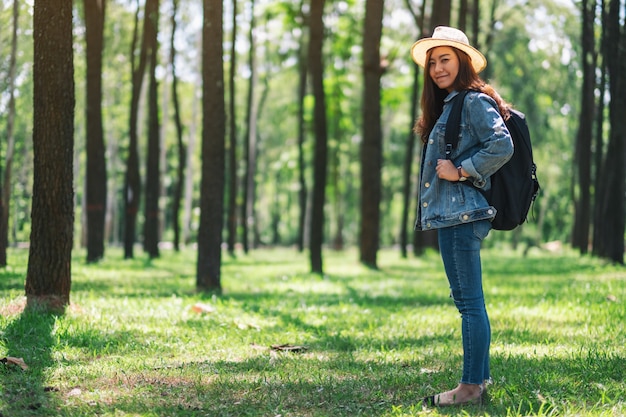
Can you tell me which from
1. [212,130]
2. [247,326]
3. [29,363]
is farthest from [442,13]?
[29,363]

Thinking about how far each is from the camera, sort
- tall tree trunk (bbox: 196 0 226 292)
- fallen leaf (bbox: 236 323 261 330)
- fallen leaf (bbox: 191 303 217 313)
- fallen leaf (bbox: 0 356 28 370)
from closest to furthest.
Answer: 1. fallen leaf (bbox: 0 356 28 370)
2. fallen leaf (bbox: 236 323 261 330)
3. fallen leaf (bbox: 191 303 217 313)
4. tall tree trunk (bbox: 196 0 226 292)

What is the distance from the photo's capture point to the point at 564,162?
44094mm

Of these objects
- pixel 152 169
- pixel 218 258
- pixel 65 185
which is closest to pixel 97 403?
pixel 65 185

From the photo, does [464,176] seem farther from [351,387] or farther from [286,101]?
[286,101]

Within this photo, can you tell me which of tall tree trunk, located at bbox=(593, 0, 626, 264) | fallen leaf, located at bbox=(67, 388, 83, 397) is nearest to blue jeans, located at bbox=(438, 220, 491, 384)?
fallen leaf, located at bbox=(67, 388, 83, 397)

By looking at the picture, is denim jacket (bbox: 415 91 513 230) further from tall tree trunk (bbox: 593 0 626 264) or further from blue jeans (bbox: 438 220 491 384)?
tall tree trunk (bbox: 593 0 626 264)

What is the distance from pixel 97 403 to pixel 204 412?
2.33 feet

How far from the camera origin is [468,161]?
495cm

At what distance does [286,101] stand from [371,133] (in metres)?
30.0

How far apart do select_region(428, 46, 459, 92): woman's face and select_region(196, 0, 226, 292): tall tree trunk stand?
7168mm

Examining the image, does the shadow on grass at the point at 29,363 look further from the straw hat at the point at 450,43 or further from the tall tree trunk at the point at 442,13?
the tall tree trunk at the point at 442,13

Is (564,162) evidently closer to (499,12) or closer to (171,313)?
(499,12)

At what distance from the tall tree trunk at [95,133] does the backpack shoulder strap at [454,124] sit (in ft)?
46.1

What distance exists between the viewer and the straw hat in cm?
521
